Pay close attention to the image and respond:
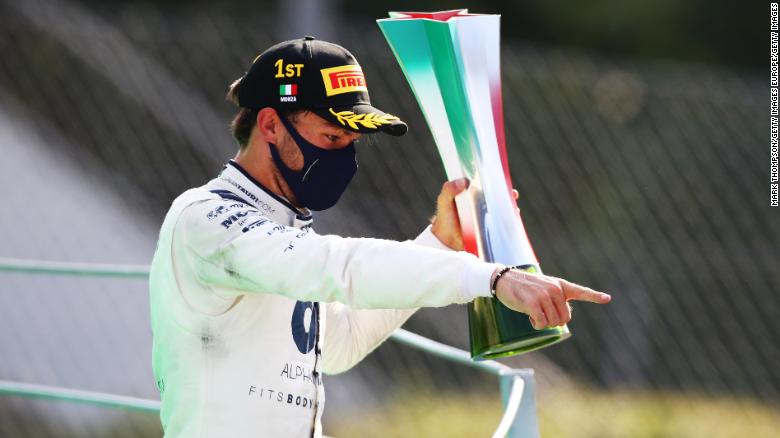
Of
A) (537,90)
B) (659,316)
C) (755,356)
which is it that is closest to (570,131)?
(537,90)

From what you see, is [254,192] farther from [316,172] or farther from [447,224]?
[447,224]

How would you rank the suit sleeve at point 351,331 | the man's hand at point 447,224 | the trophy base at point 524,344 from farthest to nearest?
the suit sleeve at point 351,331
the man's hand at point 447,224
the trophy base at point 524,344

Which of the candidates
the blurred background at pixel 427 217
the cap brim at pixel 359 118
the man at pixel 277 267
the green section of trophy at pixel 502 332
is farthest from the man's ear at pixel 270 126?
the blurred background at pixel 427 217

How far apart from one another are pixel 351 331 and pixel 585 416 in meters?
3.38

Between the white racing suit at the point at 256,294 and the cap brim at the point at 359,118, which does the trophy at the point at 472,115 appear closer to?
the cap brim at the point at 359,118

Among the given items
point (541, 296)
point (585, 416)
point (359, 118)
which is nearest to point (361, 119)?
point (359, 118)

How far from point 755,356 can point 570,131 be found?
1475 mm

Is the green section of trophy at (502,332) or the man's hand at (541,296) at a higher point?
the man's hand at (541,296)

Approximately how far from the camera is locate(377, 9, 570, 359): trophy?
8.99 feet

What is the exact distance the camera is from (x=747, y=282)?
22.6 feet

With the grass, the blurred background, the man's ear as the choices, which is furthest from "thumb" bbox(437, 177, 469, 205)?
the grass

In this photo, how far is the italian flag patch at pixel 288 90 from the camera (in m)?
2.79

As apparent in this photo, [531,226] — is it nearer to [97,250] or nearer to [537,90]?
[537,90]

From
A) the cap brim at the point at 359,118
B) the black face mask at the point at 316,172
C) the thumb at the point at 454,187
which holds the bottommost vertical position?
the thumb at the point at 454,187
